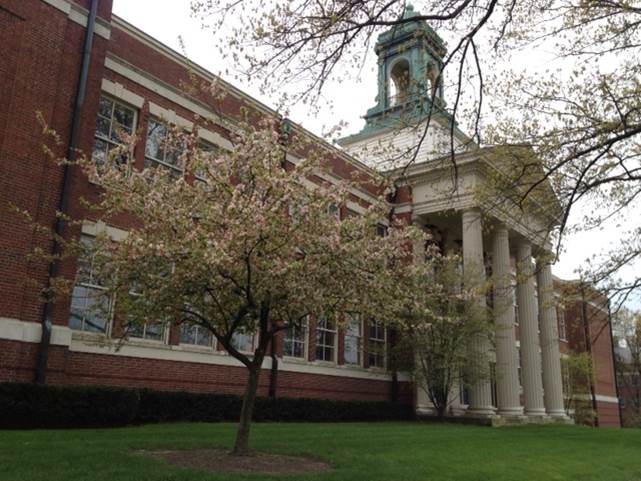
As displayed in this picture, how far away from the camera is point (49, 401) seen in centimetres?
1157

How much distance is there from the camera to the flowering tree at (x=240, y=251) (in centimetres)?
857

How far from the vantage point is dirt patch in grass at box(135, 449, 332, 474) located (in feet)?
26.8

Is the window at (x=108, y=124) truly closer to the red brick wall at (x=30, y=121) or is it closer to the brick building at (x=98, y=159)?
the brick building at (x=98, y=159)

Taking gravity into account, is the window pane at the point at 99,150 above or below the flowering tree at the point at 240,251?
above

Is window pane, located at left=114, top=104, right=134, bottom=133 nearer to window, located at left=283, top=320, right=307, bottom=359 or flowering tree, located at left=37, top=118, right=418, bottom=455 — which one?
flowering tree, located at left=37, top=118, right=418, bottom=455

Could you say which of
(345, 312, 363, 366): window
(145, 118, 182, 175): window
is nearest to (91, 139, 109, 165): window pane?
(145, 118, 182, 175): window

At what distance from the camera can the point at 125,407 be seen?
1273cm

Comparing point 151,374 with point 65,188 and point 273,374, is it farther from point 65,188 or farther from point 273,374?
point 65,188

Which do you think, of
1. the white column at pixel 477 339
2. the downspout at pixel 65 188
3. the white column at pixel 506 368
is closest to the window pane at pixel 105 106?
the downspout at pixel 65 188

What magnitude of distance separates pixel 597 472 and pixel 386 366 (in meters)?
13.0

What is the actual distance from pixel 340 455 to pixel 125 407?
5.23 meters

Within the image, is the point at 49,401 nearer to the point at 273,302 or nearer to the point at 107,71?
the point at 273,302

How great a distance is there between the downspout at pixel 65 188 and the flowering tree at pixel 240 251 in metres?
3.11

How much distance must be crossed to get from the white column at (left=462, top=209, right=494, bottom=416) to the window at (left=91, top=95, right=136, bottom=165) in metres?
11.9
